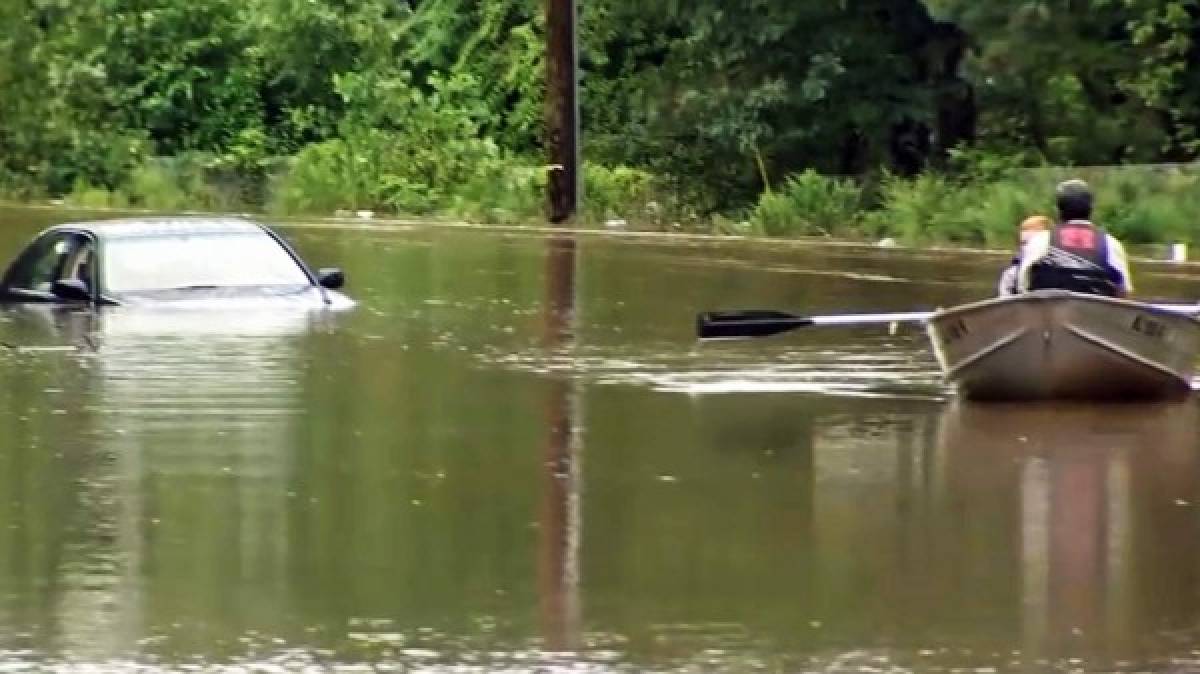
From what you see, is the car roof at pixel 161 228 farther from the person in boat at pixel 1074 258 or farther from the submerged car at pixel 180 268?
the person in boat at pixel 1074 258

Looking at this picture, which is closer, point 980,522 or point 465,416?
point 980,522

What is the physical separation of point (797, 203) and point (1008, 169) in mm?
3081

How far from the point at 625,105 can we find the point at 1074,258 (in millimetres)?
33057

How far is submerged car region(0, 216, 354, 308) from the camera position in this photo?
20.5 metres

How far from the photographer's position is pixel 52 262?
2167 cm

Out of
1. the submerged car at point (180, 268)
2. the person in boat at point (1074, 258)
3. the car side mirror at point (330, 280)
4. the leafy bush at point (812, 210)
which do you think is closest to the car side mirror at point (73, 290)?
the submerged car at point (180, 268)

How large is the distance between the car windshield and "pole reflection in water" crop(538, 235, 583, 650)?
7.21 feet

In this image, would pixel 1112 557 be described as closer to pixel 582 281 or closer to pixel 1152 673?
pixel 1152 673

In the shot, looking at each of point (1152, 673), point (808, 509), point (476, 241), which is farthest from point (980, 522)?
point (476, 241)

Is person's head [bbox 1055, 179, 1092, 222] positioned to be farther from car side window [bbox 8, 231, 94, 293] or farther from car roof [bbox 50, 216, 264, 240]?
car side window [bbox 8, 231, 94, 293]

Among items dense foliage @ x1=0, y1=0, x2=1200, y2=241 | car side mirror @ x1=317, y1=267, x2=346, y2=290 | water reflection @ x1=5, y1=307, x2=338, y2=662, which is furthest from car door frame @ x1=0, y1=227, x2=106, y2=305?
dense foliage @ x1=0, y1=0, x2=1200, y2=241

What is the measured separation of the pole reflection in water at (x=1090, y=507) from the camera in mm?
9781

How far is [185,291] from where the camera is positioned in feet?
67.8

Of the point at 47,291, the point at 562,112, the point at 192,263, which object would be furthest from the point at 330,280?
the point at 562,112
